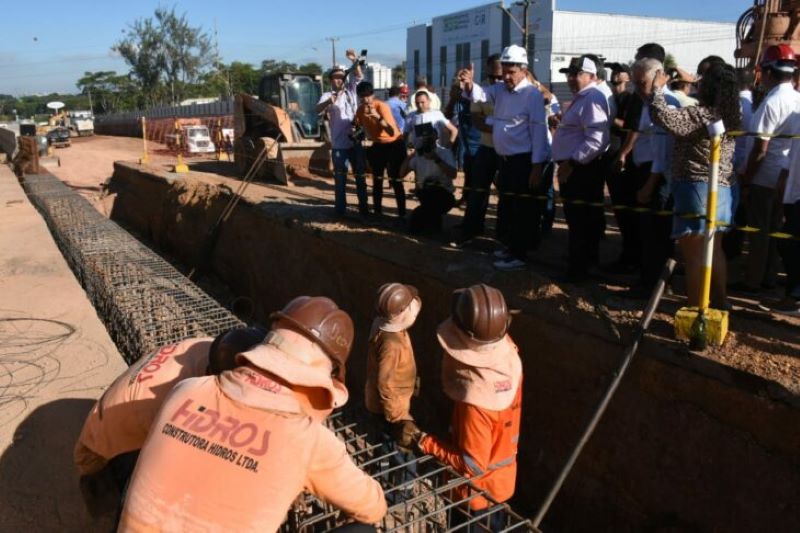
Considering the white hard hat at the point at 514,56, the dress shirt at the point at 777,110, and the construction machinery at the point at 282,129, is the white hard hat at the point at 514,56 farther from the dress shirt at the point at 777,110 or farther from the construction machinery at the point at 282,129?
the construction machinery at the point at 282,129

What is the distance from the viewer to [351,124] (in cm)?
749

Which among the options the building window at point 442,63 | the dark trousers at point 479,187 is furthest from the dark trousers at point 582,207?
the building window at point 442,63

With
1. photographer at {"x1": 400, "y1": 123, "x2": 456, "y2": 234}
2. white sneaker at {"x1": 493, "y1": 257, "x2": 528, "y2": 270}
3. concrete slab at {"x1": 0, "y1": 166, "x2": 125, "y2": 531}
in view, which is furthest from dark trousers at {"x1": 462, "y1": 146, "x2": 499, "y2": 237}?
concrete slab at {"x1": 0, "y1": 166, "x2": 125, "y2": 531}

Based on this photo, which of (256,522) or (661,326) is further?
(661,326)

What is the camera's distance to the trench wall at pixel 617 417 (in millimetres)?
3295

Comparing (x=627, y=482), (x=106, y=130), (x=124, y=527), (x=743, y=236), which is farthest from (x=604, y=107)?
(x=106, y=130)

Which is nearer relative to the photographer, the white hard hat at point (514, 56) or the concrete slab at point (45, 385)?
the concrete slab at point (45, 385)

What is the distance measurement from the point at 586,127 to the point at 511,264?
4.42 ft

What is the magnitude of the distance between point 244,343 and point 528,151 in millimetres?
3501

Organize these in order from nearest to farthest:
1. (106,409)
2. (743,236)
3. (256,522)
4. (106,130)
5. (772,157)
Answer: (256,522) → (106,409) → (772,157) → (743,236) → (106,130)

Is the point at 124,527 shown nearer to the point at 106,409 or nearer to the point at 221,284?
the point at 106,409

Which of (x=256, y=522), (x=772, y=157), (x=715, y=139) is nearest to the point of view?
(x=256, y=522)

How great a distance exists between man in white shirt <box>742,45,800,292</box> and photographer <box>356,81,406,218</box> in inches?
145

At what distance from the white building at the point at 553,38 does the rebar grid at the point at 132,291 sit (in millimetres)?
36454
